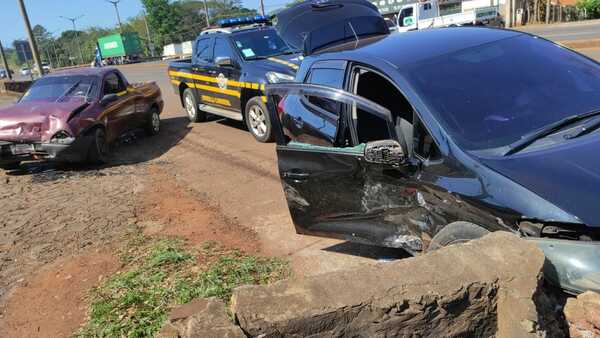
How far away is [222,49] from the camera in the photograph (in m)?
10.0

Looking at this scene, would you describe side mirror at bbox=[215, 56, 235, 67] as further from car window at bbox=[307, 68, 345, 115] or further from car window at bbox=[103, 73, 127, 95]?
car window at bbox=[307, 68, 345, 115]

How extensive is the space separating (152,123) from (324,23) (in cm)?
687

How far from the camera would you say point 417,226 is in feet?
10.8

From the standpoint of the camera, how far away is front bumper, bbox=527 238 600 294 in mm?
2279

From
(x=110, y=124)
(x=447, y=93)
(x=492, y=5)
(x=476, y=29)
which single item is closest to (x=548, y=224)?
(x=447, y=93)

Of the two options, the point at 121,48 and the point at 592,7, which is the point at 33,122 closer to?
the point at 592,7

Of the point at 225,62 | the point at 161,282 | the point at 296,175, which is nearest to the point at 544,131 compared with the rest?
the point at 296,175

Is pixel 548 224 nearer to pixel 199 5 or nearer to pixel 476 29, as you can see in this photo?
pixel 476 29

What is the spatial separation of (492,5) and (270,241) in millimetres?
34799

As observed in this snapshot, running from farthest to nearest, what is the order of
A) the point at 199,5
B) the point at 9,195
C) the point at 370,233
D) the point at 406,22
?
the point at 199,5, the point at 406,22, the point at 9,195, the point at 370,233

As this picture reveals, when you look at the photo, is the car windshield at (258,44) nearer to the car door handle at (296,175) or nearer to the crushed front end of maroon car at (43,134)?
the crushed front end of maroon car at (43,134)

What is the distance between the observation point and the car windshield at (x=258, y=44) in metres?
9.69

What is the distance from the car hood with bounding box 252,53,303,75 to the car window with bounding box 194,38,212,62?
158cm

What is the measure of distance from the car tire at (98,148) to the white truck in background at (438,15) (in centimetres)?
2548
